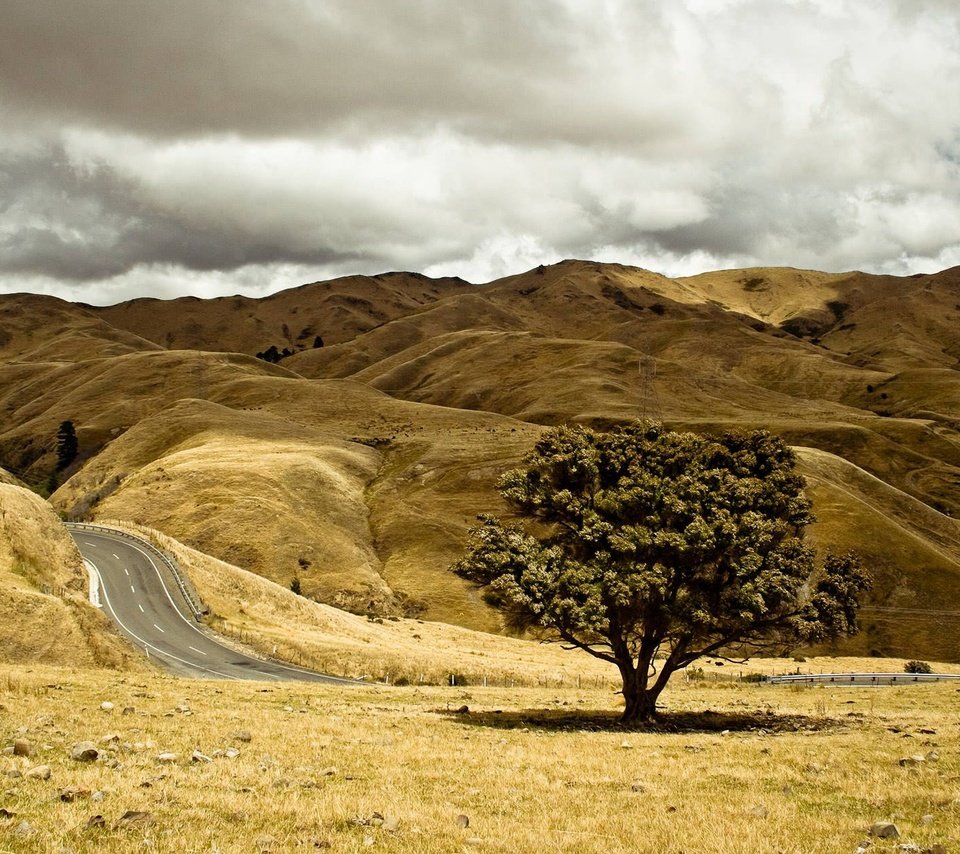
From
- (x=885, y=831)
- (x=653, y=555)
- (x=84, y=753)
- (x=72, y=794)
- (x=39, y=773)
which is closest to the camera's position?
(x=72, y=794)

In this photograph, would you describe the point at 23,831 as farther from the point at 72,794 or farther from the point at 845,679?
the point at 845,679

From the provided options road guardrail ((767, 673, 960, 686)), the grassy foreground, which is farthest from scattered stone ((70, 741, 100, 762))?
road guardrail ((767, 673, 960, 686))

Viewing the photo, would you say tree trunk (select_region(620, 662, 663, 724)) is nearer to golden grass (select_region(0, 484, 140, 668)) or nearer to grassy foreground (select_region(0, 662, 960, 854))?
grassy foreground (select_region(0, 662, 960, 854))

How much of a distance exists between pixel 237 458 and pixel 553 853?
12964 centimetres

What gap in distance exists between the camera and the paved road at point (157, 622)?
50.6m

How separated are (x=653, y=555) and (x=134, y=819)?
82.3ft

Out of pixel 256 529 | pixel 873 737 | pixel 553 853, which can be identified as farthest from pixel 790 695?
pixel 256 529

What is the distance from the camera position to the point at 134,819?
12.0 metres

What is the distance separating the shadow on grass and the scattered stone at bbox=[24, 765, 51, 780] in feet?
53.8

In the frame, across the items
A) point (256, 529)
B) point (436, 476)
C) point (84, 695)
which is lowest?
point (84, 695)

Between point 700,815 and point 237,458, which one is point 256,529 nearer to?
point 237,458

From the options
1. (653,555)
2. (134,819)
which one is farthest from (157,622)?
(134,819)

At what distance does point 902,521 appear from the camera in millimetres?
141875

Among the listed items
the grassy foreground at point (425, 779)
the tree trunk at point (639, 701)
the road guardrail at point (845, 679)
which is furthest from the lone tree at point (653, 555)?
the road guardrail at point (845, 679)
